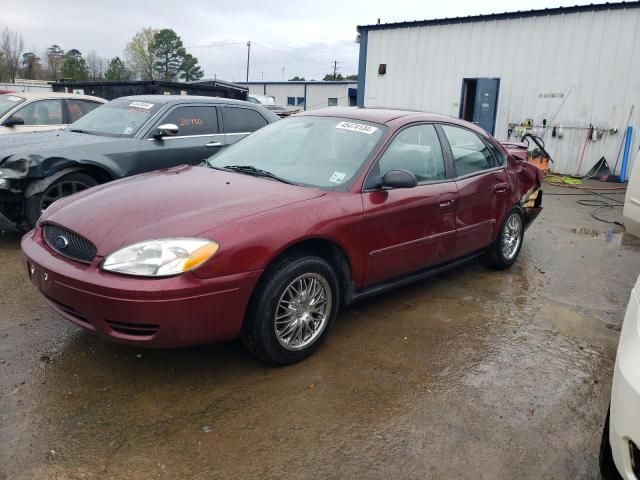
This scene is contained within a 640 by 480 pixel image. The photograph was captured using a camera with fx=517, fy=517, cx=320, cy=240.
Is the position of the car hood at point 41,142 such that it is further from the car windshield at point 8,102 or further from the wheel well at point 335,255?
the wheel well at point 335,255

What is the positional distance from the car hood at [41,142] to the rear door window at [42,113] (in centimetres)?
224

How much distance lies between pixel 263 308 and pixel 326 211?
739mm

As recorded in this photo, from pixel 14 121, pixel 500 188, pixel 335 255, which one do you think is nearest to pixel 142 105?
pixel 14 121

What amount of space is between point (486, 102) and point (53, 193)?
35.7 ft

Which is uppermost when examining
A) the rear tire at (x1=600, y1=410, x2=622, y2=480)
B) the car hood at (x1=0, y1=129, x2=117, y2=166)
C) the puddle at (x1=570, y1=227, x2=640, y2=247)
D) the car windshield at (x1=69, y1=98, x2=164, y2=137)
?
the car windshield at (x1=69, y1=98, x2=164, y2=137)

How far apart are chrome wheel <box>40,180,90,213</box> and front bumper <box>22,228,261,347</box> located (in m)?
2.58

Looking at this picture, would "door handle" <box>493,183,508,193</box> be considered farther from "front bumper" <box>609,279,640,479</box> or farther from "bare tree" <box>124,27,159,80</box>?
"bare tree" <box>124,27,159,80</box>

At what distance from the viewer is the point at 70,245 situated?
2918 millimetres

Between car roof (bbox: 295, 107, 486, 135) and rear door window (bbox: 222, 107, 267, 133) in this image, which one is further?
rear door window (bbox: 222, 107, 267, 133)

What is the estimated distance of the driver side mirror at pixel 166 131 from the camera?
5707mm

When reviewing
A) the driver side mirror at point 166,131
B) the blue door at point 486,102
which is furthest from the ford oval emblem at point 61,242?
the blue door at point 486,102

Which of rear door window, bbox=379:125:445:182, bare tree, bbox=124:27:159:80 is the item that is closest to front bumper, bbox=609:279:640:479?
rear door window, bbox=379:125:445:182

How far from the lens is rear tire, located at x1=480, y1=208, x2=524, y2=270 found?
5059 mm

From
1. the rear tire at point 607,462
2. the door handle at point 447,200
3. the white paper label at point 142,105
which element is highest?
the white paper label at point 142,105
